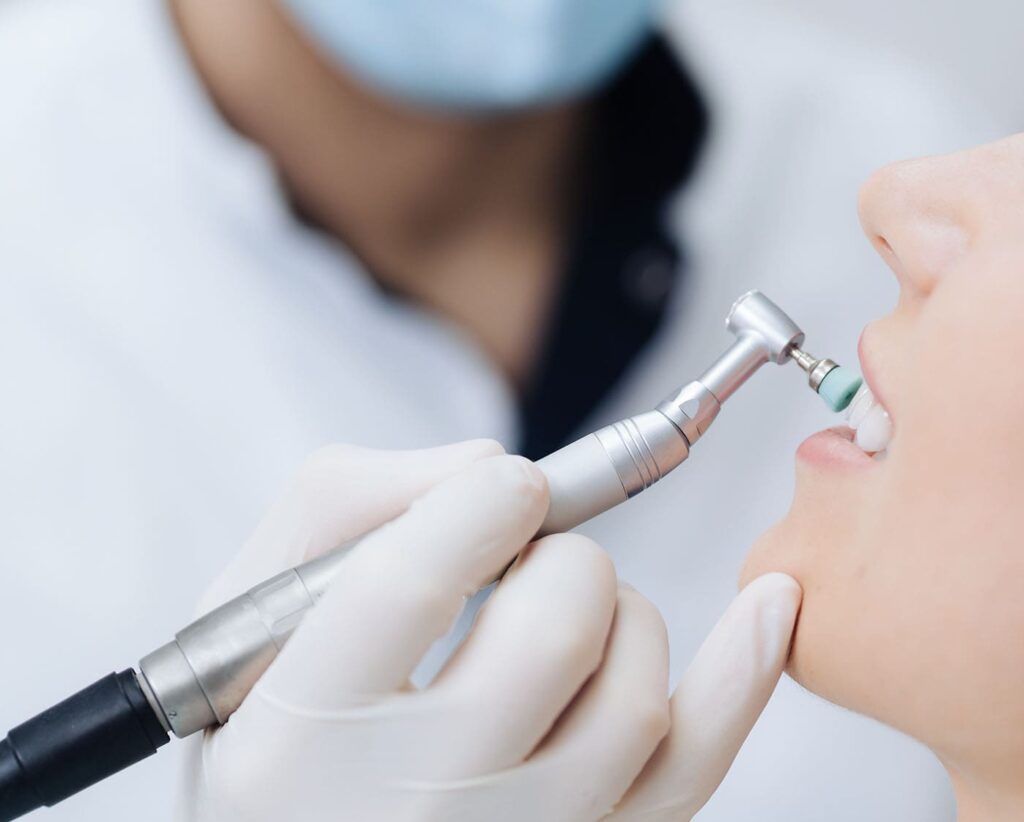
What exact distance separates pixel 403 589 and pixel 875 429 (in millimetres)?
337

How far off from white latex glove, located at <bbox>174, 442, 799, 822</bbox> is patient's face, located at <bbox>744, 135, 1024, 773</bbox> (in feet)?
0.19

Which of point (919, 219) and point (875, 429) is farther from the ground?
point (919, 219)

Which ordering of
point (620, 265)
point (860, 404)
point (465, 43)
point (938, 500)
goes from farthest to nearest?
point (620, 265)
point (465, 43)
point (860, 404)
point (938, 500)

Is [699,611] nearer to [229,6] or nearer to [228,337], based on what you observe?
[228,337]

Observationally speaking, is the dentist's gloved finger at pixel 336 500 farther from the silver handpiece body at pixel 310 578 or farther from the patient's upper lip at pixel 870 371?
the patient's upper lip at pixel 870 371

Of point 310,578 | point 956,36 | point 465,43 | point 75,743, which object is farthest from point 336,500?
point 956,36

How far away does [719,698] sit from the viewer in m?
0.79

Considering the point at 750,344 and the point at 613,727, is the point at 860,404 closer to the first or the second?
the point at 750,344

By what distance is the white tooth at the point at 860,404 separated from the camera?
0.77 metres

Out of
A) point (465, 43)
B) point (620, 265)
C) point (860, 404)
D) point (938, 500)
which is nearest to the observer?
point (938, 500)

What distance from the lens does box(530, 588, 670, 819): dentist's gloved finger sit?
745 millimetres

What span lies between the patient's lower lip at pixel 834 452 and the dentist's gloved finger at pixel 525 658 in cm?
18

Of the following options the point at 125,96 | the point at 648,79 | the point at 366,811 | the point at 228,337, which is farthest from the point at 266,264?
the point at 366,811

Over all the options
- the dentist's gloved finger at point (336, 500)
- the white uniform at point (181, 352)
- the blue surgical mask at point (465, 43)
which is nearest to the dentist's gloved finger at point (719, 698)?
the dentist's gloved finger at point (336, 500)
